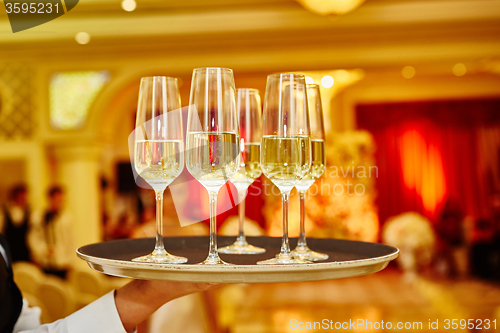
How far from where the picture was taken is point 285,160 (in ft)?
2.92

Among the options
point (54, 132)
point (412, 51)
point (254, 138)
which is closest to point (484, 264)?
point (412, 51)

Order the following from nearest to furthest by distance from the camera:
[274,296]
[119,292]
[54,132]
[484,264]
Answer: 1. [119,292]
2. [54,132]
3. [274,296]
4. [484,264]

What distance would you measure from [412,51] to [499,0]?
0.90 metres

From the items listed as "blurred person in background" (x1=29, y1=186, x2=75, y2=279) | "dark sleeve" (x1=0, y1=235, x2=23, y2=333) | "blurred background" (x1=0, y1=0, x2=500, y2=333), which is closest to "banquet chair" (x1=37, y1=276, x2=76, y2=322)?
"blurred background" (x1=0, y1=0, x2=500, y2=333)

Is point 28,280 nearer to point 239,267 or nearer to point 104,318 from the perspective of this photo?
point 104,318

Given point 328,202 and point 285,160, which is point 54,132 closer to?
point 328,202

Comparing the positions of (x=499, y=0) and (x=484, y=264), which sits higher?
(x=499, y=0)

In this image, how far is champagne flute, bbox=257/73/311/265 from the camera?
0.89m

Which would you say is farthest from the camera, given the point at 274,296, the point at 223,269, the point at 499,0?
the point at 274,296

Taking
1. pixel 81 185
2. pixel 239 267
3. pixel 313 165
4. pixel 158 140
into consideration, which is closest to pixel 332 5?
pixel 81 185

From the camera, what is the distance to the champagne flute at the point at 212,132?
851 millimetres

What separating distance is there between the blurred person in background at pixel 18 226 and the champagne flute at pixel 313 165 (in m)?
4.90

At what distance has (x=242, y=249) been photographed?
3.52 ft

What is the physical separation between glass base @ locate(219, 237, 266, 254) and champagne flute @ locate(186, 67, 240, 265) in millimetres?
214
